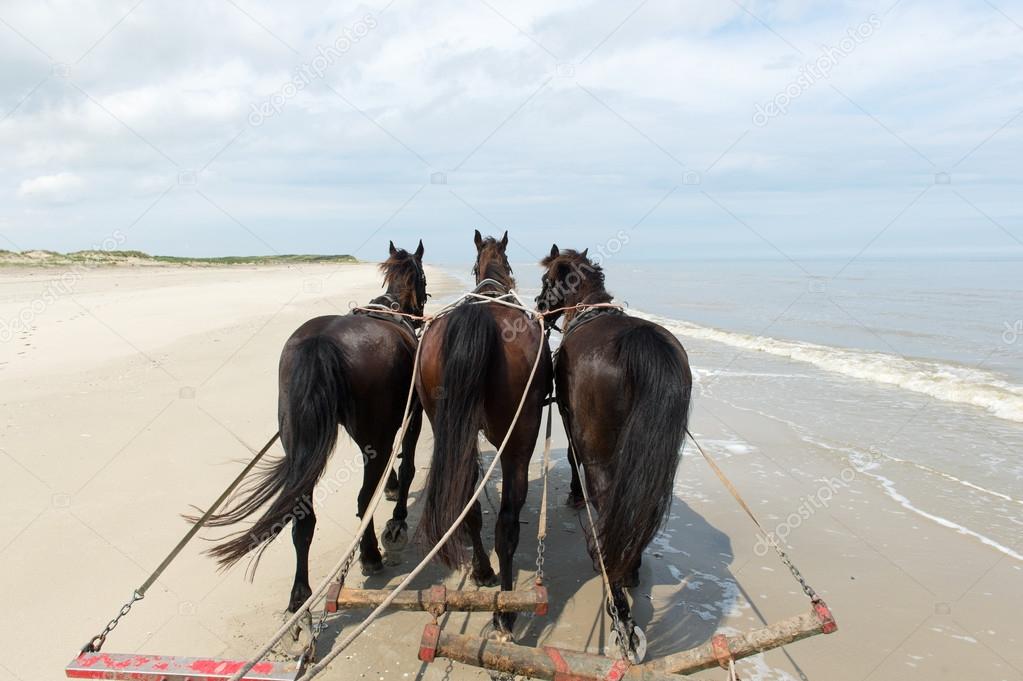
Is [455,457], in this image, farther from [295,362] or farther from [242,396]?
[242,396]

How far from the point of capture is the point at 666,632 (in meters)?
3.78

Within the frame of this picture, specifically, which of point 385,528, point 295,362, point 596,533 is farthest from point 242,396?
point 596,533

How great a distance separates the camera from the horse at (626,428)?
11.0ft

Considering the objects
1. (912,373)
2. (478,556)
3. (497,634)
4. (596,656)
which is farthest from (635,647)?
(912,373)

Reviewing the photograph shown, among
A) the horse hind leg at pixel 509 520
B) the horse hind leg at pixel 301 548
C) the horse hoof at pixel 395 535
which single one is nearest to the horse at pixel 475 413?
the horse hind leg at pixel 509 520

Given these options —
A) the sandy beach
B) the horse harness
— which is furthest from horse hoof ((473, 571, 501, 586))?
A: the horse harness

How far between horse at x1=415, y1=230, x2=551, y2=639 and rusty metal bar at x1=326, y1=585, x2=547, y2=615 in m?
0.60

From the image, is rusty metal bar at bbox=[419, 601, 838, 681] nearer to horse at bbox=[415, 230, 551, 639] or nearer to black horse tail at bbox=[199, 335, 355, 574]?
horse at bbox=[415, 230, 551, 639]

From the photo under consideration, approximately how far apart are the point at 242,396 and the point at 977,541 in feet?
27.7

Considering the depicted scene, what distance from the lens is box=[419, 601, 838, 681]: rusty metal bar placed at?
246cm

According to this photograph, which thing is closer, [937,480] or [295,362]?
[295,362]

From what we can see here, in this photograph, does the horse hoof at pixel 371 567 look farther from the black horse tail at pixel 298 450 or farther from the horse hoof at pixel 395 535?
the black horse tail at pixel 298 450

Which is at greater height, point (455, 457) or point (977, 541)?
point (455, 457)

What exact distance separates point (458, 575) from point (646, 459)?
185 cm
